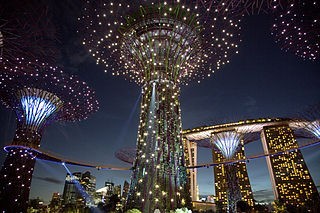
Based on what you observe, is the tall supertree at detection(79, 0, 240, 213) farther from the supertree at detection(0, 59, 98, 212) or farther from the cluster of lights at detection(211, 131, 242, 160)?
the cluster of lights at detection(211, 131, 242, 160)

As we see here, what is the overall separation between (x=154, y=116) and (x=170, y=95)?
1916 mm

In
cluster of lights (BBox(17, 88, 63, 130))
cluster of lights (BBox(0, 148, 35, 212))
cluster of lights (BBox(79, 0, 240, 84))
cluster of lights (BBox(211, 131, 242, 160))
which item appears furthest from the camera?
cluster of lights (BBox(211, 131, 242, 160))

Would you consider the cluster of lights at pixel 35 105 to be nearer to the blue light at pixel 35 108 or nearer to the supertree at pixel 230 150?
the blue light at pixel 35 108

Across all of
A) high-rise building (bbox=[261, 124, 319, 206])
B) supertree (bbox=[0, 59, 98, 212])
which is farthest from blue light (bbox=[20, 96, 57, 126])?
high-rise building (bbox=[261, 124, 319, 206])

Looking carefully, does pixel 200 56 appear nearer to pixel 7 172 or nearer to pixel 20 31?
pixel 20 31

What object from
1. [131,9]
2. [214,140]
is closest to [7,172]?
[131,9]

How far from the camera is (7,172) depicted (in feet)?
63.2

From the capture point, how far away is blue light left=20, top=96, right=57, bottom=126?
67.2 feet

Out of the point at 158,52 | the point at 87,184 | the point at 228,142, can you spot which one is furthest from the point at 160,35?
the point at 87,184

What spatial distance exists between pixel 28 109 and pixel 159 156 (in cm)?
1492

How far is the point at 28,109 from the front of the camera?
67.6ft

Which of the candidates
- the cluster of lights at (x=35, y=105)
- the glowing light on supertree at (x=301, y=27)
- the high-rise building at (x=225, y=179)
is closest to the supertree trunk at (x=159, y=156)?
the glowing light on supertree at (x=301, y=27)

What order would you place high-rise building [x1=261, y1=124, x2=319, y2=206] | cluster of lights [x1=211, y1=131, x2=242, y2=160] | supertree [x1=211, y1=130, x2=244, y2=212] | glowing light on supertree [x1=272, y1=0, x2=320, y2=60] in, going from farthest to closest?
high-rise building [x1=261, y1=124, x2=319, y2=206] → cluster of lights [x1=211, y1=131, x2=242, y2=160] → supertree [x1=211, y1=130, x2=244, y2=212] → glowing light on supertree [x1=272, y1=0, x2=320, y2=60]

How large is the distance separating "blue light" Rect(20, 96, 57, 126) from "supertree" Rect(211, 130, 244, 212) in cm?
2118
